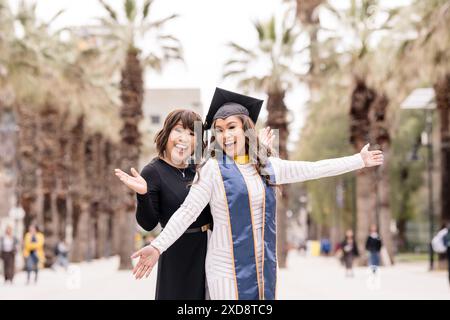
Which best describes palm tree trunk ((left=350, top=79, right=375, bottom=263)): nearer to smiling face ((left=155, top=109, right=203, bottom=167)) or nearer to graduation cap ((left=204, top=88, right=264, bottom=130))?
smiling face ((left=155, top=109, right=203, bottom=167))

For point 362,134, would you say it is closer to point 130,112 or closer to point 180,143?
point 130,112

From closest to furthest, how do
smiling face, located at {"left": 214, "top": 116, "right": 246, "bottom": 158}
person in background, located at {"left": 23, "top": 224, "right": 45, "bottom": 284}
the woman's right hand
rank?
smiling face, located at {"left": 214, "top": 116, "right": 246, "bottom": 158}
the woman's right hand
person in background, located at {"left": 23, "top": 224, "right": 45, "bottom": 284}

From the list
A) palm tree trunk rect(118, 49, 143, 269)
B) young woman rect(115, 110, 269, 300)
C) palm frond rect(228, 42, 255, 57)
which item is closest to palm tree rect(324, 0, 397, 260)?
palm frond rect(228, 42, 255, 57)

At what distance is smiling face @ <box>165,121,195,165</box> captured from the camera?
5.16 m

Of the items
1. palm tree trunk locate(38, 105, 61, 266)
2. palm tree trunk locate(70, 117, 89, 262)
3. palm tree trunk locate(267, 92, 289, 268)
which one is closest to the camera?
palm tree trunk locate(267, 92, 289, 268)

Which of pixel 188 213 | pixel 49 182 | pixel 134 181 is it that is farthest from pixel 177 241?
pixel 49 182

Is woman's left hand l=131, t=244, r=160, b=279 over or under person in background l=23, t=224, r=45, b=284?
over

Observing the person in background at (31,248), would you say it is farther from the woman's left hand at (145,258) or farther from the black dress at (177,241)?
the woman's left hand at (145,258)

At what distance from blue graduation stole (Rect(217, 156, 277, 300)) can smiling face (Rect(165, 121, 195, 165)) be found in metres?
0.63

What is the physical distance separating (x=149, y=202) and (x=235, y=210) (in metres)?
0.77

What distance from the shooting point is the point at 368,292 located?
21.7m

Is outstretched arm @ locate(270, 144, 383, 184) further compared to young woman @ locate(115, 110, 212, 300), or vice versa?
young woman @ locate(115, 110, 212, 300)

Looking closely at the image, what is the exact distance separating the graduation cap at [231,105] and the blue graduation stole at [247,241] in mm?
311
